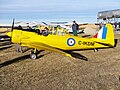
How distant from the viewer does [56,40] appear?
44.8ft

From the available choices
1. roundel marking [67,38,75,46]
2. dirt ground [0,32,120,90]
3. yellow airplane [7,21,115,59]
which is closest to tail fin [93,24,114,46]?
yellow airplane [7,21,115,59]

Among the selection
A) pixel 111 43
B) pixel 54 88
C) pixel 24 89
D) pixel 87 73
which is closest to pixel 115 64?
pixel 87 73

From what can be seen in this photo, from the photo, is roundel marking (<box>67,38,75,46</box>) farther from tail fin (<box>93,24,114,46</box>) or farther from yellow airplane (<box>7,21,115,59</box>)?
tail fin (<box>93,24,114,46</box>)

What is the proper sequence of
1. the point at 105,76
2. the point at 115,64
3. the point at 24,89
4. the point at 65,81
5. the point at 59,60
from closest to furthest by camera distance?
the point at 24,89 < the point at 65,81 < the point at 105,76 < the point at 115,64 < the point at 59,60

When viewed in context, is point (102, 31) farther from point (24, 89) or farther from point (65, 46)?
point (24, 89)

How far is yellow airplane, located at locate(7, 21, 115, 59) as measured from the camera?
13031 millimetres

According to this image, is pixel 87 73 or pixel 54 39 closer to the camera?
pixel 87 73

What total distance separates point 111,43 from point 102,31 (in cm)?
92

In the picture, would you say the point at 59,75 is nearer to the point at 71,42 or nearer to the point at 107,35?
the point at 71,42

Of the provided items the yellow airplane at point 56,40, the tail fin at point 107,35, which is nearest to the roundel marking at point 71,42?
the yellow airplane at point 56,40

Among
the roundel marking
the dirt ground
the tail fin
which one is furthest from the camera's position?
the tail fin

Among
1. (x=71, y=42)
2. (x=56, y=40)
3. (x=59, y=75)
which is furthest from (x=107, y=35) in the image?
(x=59, y=75)

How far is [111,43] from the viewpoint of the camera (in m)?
14.3

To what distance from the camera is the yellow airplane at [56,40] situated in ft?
42.8
